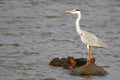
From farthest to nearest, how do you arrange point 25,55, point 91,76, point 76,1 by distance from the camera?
point 76,1
point 25,55
point 91,76

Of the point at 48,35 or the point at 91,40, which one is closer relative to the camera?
the point at 91,40

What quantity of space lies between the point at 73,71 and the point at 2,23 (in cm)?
971

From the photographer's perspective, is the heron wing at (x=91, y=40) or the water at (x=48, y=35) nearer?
the heron wing at (x=91, y=40)

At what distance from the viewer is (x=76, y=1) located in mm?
33062

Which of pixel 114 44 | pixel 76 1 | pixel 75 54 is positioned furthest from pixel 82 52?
pixel 76 1

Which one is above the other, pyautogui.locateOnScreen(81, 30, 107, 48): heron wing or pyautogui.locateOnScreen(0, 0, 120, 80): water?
pyautogui.locateOnScreen(81, 30, 107, 48): heron wing

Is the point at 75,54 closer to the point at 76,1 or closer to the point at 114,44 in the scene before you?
the point at 114,44

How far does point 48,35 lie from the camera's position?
967 inches

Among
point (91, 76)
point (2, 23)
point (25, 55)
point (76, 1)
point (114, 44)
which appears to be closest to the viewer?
point (91, 76)

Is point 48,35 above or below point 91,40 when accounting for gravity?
below

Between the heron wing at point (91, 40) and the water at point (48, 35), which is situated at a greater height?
the heron wing at point (91, 40)

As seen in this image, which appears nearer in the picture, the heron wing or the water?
the heron wing

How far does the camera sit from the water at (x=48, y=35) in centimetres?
1861

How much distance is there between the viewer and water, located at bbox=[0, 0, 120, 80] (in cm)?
1861
